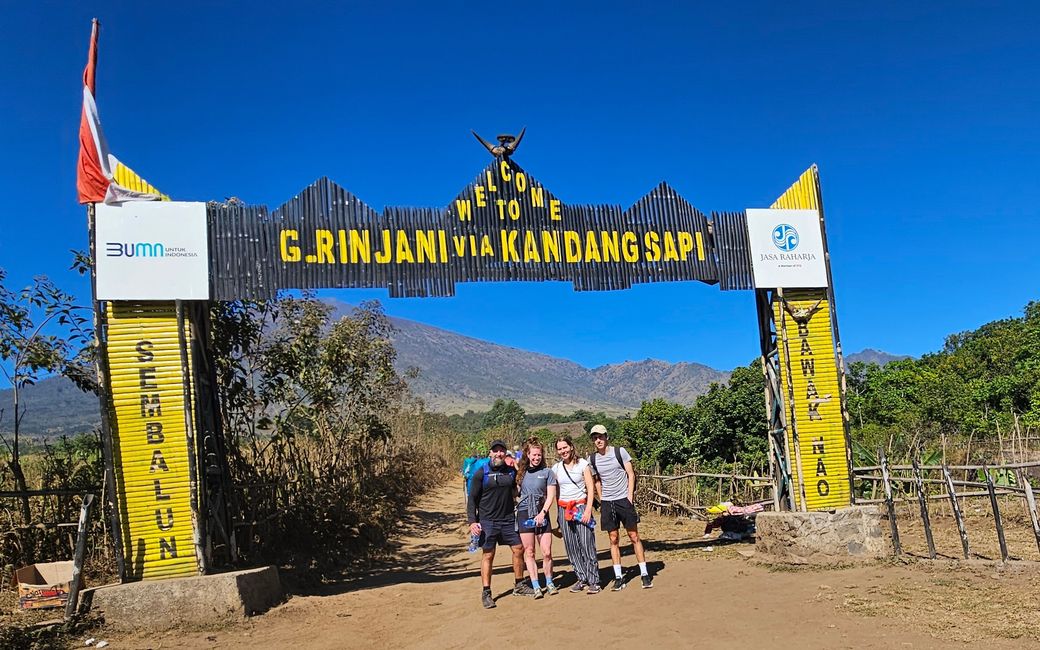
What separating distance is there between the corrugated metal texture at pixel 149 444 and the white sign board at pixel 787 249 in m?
7.12

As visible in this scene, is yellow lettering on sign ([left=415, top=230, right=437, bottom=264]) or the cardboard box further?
yellow lettering on sign ([left=415, top=230, right=437, bottom=264])

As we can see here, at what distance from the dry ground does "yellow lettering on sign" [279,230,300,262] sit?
12.3ft

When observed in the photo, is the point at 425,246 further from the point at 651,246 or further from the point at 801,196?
the point at 801,196

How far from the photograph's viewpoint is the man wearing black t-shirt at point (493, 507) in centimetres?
722

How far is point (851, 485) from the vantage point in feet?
29.5

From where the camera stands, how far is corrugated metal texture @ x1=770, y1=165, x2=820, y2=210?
960 centimetres

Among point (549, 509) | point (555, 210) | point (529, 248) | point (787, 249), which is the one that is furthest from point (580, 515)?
point (787, 249)

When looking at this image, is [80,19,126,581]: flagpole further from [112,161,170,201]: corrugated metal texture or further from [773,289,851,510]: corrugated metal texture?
[773,289,851,510]: corrugated metal texture

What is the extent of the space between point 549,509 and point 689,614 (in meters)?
1.66

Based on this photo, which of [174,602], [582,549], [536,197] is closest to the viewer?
[174,602]

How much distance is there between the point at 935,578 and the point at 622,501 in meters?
3.22

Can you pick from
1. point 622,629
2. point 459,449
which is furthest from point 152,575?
point 459,449

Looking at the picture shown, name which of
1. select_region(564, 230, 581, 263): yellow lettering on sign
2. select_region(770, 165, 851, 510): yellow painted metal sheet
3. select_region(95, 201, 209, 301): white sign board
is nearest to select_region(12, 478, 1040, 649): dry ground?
select_region(770, 165, 851, 510): yellow painted metal sheet

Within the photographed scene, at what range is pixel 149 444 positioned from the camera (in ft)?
23.5
